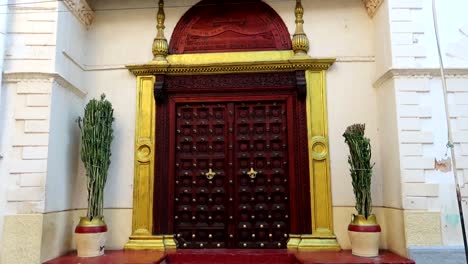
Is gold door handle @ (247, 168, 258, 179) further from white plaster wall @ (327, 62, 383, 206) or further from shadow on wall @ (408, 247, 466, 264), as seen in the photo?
shadow on wall @ (408, 247, 466, 264)

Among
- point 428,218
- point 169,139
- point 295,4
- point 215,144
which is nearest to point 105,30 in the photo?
point 169,139

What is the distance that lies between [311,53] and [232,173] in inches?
70.9

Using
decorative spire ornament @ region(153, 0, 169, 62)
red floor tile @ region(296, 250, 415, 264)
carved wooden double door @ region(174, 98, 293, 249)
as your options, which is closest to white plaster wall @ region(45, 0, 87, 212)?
decorative spire ornament @ region(153, 0, 169, 62)

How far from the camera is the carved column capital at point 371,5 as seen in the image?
15.4 ft

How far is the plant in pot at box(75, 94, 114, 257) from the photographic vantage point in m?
4.23

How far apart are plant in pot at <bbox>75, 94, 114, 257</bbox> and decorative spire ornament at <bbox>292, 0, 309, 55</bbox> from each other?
2.40m

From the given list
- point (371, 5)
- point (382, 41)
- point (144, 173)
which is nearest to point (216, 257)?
point (144, 173)

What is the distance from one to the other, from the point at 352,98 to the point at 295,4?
55.6 inches

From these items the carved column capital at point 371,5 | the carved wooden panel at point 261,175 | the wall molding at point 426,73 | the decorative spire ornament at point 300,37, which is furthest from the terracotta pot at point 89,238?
the carved column capital at point 371,5

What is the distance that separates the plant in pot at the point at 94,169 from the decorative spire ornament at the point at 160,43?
909mm

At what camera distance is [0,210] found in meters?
4.03

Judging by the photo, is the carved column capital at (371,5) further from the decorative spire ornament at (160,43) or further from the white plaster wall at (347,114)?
the decorative spire ornament at (160,43)

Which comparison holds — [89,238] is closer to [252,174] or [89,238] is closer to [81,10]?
[252,174]

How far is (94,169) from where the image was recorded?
443 centimetres
